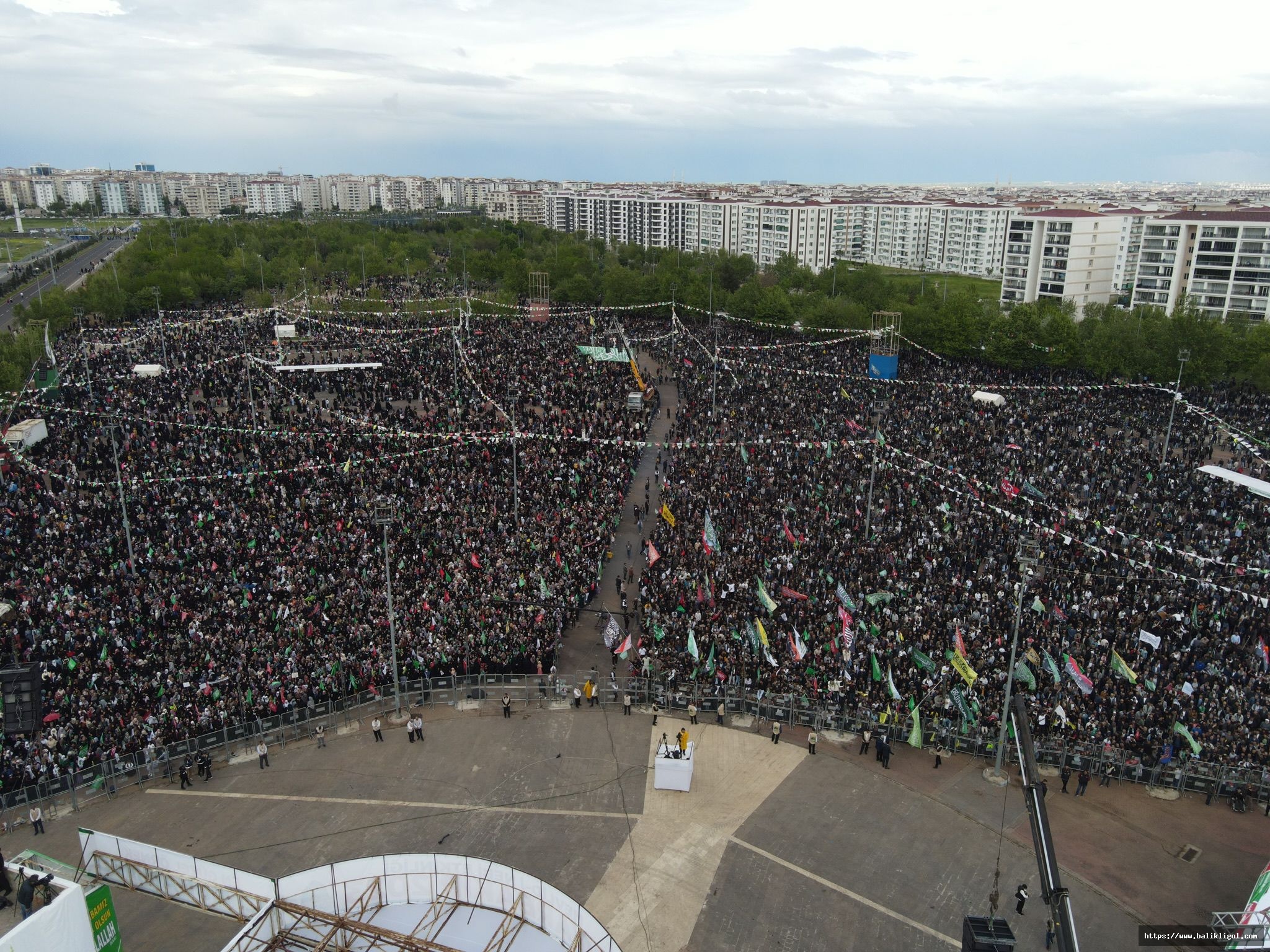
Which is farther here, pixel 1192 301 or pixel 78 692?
pixel 1192 301

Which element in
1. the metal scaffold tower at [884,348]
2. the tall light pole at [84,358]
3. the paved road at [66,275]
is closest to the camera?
the tall light pole at [84,358]

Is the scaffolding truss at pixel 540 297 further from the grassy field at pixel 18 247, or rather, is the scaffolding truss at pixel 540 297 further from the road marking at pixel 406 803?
the grassy field at pixel 18 247

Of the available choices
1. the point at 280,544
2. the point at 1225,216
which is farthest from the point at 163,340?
the point at 1225,216

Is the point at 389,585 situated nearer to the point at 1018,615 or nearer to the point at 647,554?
the point at 647,554

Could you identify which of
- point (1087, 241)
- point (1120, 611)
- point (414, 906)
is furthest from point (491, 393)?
point (1087, 241)

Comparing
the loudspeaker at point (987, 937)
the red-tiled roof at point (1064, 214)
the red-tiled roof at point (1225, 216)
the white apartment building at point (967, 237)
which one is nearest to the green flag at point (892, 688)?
the loudspeaker at point (987, 937)

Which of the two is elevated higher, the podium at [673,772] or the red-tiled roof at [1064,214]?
the red-tiled roof at [1064,214]

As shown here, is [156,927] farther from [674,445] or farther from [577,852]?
[674,445]

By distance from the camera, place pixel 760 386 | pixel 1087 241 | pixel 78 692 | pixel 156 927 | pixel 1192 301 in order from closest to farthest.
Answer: pixel 156 927 → pixel 78 692 → pixel 760 386 → pixel 1192 301 → pixel 1087 241
